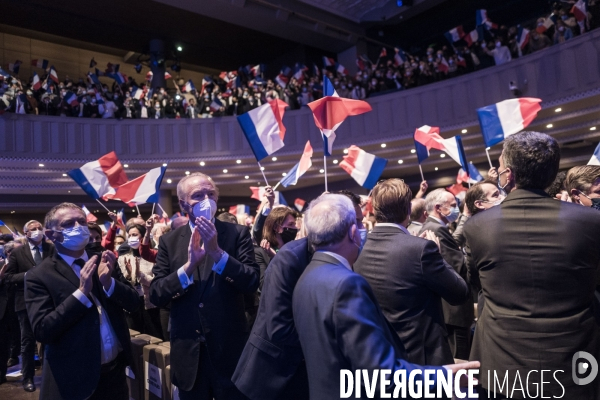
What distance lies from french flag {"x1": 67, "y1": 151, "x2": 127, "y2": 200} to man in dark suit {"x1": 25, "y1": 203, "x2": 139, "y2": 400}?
3541mm

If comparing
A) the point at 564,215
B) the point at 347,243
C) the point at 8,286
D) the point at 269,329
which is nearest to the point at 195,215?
the point at 269,329

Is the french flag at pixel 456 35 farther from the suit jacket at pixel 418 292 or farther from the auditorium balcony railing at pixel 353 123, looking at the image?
the suit jacket at pixel 418 292

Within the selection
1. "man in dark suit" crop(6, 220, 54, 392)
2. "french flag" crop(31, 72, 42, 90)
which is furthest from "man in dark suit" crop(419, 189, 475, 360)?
"french flag" crop(31, 72, 42, 90)

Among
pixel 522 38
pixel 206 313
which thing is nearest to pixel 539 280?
pixel 206 313

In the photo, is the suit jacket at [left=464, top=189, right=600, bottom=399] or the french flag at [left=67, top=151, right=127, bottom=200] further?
the french flag at [left=67, top=151, right=127, bottom=200]

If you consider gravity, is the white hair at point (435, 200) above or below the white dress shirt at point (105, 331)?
above

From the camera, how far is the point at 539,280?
→ 1.79 m

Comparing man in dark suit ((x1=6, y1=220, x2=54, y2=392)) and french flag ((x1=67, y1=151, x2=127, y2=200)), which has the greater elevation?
french flag ((x1=67, y1=151, x2=127, y2=200))

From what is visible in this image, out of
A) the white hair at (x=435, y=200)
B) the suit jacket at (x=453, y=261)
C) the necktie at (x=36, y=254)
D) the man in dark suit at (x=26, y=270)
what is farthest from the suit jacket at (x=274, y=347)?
the necktie at (x=36, y=254)

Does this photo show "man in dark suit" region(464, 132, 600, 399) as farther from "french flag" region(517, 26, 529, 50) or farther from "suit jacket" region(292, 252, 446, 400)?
"french flag" region(517, 26, 529, 50)

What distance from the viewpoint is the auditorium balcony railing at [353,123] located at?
35.1 feet

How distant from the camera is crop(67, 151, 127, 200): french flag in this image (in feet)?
19.6

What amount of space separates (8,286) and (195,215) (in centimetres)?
422

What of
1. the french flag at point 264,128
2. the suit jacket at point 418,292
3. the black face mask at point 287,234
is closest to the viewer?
the suit jacket at point 418,292
